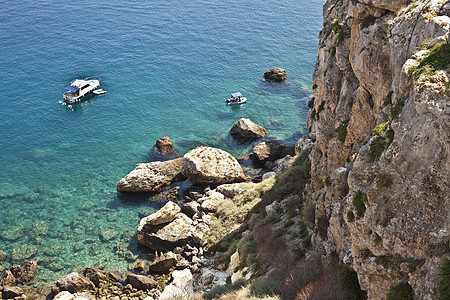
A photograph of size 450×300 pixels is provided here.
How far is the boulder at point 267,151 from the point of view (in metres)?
48.5

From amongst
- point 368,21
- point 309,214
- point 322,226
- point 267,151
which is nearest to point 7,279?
point 309,214

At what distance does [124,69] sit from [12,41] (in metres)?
26.3

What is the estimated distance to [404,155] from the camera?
1361cm

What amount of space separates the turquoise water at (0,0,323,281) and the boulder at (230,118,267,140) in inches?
63.1

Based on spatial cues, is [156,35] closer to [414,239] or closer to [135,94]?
[135,94]

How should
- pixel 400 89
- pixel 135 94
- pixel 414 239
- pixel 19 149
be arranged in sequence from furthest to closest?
pixel 135 94 < pixel 19 149 < pixel 400 89 < pixel 414 239

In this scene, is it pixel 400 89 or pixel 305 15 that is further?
pixel 305 15

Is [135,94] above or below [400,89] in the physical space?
below

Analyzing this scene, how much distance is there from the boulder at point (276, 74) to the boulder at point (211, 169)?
3076cm

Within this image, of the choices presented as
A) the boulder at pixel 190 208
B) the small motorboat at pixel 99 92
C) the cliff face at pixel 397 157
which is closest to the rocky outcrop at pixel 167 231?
the boulder at pixel 190 208

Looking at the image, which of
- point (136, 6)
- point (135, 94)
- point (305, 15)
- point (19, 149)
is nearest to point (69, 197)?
point (19, 149)

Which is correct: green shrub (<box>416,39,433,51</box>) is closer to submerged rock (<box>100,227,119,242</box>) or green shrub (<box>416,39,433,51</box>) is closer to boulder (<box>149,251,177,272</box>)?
boulder (<box>149,251,177,272</box>)

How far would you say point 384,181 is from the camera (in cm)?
1413

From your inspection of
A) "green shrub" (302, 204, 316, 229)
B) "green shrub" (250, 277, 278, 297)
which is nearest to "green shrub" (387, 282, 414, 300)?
"green shrub" (250, 277, 278, 297)
